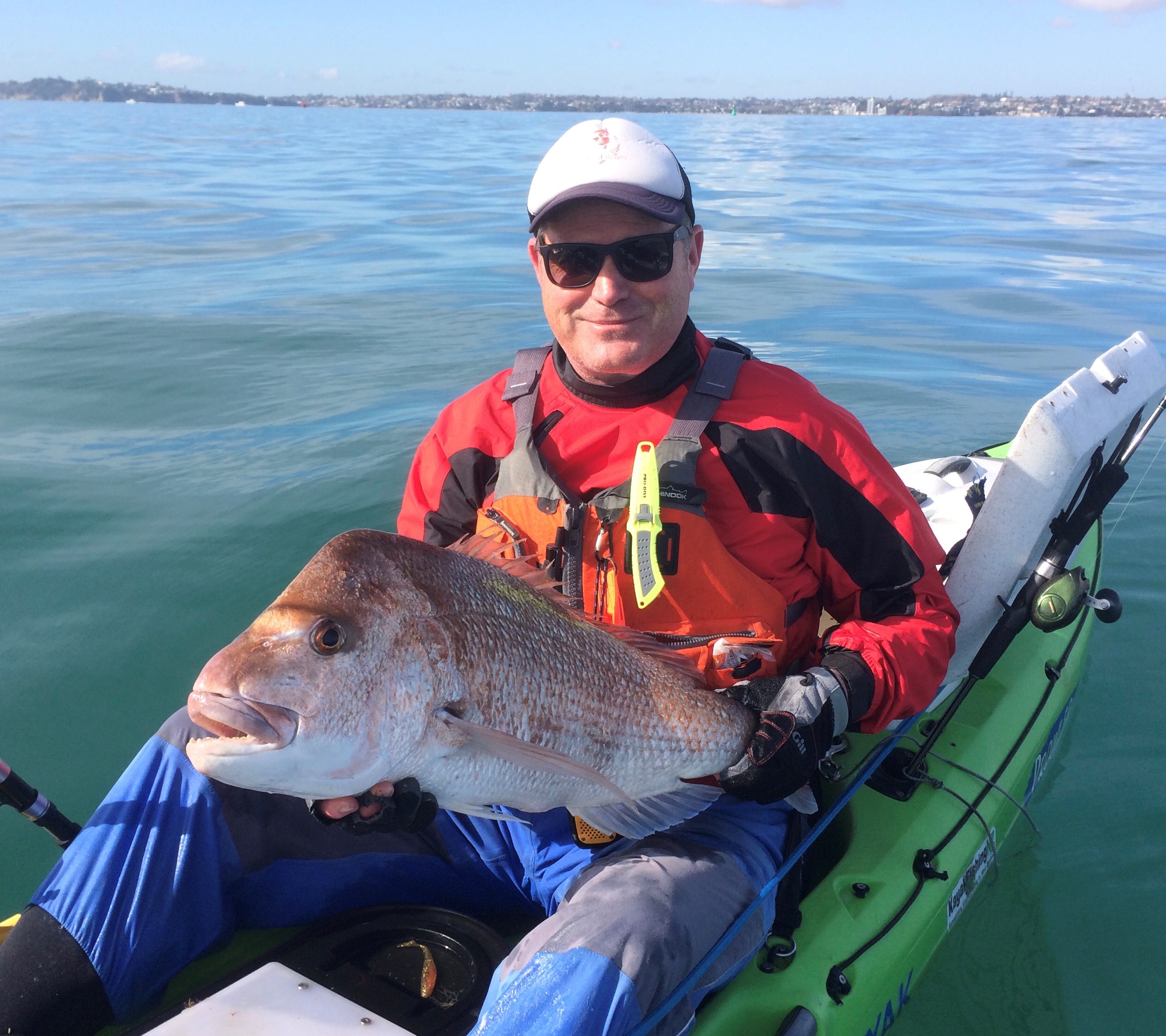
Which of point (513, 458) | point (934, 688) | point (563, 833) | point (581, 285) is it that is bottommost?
point (563, 833)

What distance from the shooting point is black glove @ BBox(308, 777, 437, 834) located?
1.94 meters

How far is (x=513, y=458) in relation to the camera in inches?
106

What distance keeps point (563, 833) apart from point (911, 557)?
45.9 inches

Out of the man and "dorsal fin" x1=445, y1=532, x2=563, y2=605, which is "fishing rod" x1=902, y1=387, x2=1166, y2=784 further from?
"dorsal fin" x1=445, y1=532, x2=563, y2=605

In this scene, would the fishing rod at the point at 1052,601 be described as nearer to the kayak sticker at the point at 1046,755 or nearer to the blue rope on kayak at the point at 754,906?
the blue rope on kayak at the point at 754,906

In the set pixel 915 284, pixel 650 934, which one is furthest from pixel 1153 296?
pixel 650 934

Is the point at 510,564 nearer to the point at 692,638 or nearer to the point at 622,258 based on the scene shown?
the point at 692,638

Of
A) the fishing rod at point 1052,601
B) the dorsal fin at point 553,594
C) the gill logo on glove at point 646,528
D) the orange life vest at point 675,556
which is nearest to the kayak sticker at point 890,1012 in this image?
the fishing rod at point 1052,601

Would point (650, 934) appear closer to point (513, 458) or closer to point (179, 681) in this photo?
point (513, 458)

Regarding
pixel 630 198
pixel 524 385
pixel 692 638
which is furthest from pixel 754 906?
pixel 630 198

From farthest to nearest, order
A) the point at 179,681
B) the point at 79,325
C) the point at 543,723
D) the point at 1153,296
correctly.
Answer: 1. the point at 1153,296
2. the point at 79,325
3. the point at 179,681
4. the point at 543,723

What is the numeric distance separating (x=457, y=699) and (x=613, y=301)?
1.21 m

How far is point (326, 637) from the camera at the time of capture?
1780 mm

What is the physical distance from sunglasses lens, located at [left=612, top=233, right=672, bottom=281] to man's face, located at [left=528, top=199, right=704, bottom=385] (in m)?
0.02
